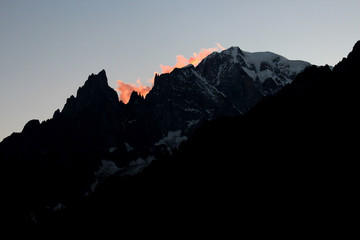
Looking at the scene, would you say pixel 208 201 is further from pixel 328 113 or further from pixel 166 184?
pixel 328 113

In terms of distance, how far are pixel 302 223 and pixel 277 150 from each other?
34415 mm

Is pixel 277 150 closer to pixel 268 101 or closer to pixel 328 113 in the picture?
pixel 328 113

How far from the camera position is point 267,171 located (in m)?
105

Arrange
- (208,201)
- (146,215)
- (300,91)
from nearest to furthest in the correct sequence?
(208,201)
(146,215)
(300,91)

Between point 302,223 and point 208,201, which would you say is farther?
point 208,201

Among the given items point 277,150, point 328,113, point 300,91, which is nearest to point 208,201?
point 277,150

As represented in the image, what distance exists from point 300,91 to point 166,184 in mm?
48813

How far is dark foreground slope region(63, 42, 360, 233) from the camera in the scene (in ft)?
286

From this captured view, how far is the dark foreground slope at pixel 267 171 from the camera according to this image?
87.2 metres

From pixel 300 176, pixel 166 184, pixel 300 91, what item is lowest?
pixel 300 176

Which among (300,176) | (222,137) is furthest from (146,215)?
(300,176)

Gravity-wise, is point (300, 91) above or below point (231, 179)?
above

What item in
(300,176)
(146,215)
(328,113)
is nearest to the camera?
(300,176)

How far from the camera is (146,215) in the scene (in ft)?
406
